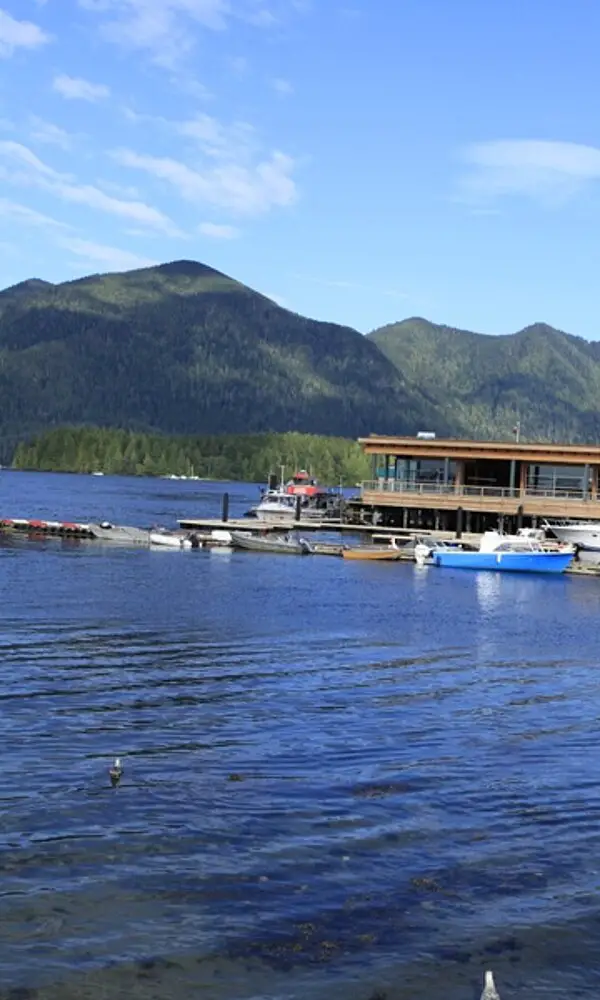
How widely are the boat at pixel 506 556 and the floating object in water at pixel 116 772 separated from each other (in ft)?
198

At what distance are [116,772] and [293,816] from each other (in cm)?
395

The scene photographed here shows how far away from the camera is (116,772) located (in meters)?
22.3

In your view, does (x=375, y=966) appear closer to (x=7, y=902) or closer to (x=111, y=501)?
(x=7, y=902)

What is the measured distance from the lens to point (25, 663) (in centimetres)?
3512

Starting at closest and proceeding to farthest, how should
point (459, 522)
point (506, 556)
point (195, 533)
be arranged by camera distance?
1. point (506, 556)
2. point (459, 522)
3. point (195, 533)

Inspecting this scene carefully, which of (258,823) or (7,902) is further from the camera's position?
(258,823)

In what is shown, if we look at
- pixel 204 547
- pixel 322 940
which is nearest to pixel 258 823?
pixel 322 940

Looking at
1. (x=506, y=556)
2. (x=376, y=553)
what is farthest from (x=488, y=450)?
(x=506, y=556)

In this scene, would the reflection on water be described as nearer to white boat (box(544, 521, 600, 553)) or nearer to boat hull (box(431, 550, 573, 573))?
boat hull (box(431, 550, 573, 573))

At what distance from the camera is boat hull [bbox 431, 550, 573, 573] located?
262ft

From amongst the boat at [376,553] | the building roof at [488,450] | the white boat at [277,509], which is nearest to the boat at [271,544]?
→ the boat at [376,553]

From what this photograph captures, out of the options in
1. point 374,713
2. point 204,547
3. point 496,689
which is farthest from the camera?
point 204,547

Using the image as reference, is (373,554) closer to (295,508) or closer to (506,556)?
(506,556)

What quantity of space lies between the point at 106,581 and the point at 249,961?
163 feet
